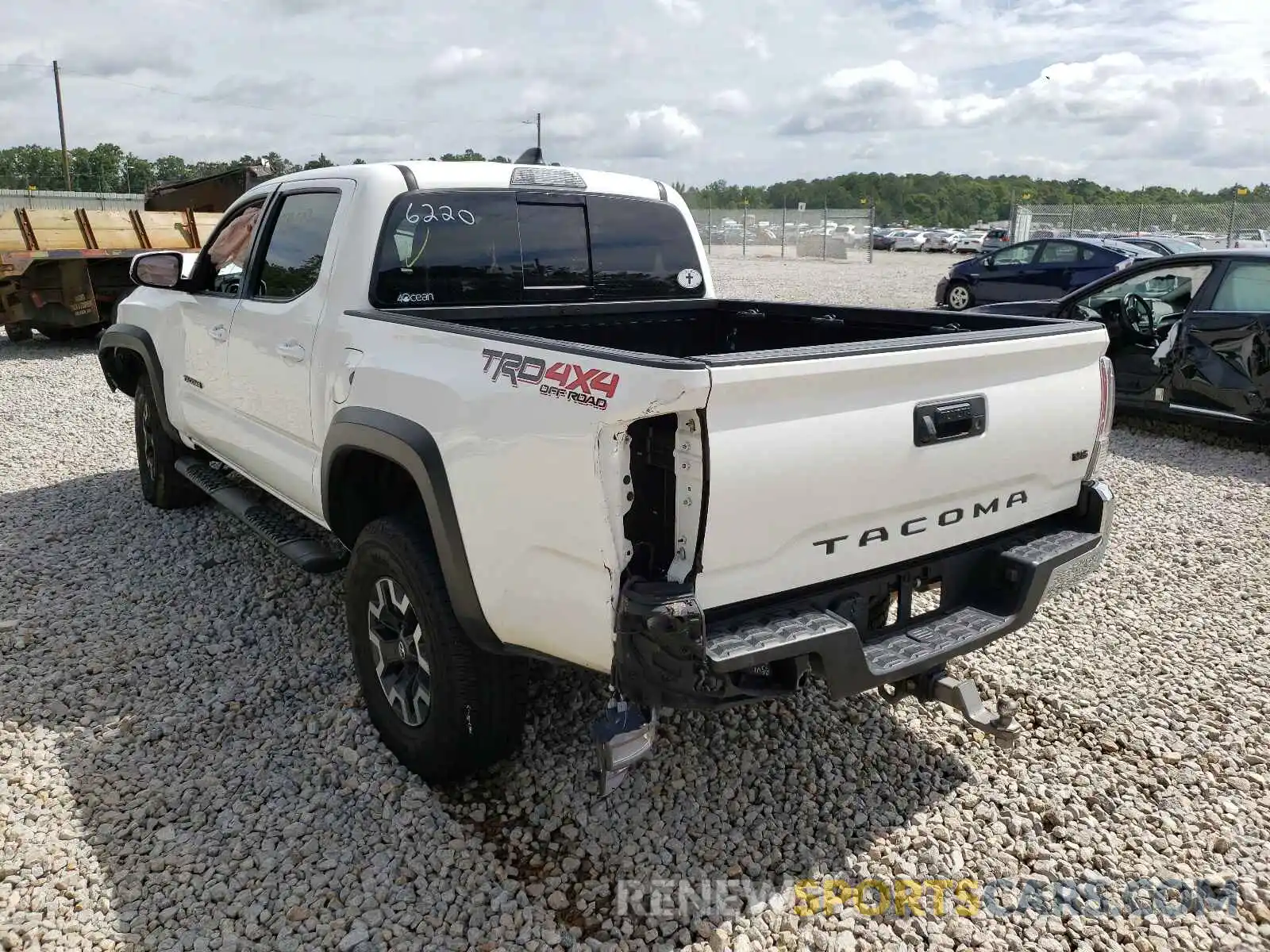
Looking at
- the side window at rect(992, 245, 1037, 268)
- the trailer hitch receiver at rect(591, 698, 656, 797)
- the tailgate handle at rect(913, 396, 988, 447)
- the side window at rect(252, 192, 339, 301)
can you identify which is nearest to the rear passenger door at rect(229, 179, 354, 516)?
the side window at rect(252, 192, 339, 301)

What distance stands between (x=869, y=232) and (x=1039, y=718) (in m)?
33.8

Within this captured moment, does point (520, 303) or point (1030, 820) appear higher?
point (520, 303)

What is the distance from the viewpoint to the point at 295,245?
13.3ft

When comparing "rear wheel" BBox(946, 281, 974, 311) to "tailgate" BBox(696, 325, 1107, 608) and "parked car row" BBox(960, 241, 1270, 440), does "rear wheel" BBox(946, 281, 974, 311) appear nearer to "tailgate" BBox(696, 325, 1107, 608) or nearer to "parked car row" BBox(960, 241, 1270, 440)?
"parked car row" BBox(960, 241, 1270, 440)

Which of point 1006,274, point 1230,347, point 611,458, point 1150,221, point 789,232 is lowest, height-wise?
point 1230,347

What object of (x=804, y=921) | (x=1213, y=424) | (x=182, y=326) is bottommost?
(x=804, y=921)

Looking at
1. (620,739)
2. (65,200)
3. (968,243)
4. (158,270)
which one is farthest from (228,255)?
(968,243)

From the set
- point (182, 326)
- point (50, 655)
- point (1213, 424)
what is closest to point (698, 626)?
point (50, 655)

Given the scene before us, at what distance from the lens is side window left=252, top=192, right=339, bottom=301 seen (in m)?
3.83

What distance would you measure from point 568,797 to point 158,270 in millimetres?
3314

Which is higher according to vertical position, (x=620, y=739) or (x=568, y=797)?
(x=620, y=739)

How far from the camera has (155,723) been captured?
3.61 meters

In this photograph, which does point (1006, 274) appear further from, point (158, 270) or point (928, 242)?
point (928, 242)

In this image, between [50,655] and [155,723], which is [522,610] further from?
[50,655]
